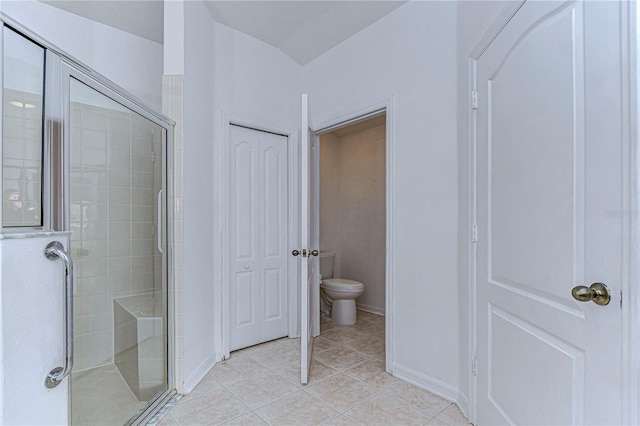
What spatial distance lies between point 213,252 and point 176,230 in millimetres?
523

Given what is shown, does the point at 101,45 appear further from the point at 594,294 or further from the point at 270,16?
the point at 594,294

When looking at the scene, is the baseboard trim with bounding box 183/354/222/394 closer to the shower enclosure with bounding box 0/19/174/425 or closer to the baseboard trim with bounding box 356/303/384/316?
the shower enclosure with bounding box 0/19/174/425

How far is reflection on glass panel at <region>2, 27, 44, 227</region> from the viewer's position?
105cm

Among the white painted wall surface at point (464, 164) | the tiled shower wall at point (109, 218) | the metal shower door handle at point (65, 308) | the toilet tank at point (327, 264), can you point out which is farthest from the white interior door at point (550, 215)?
the toilet tank at point (327, 264)

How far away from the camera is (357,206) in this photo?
4246 millimetres

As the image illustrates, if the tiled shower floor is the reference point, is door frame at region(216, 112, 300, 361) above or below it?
above

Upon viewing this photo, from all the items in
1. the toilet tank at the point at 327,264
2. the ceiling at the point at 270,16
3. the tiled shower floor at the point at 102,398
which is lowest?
the tiled shower floor at the point at 102,398

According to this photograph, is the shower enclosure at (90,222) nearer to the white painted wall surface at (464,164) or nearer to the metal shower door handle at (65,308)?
the metal shower door handle at (65,308)

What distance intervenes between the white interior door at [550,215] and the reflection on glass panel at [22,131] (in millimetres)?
1848

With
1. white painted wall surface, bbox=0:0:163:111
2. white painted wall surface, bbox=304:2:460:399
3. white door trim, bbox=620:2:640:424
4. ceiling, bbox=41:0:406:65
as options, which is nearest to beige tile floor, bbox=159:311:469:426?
white painted wall surface, bbox=304:2:460:399

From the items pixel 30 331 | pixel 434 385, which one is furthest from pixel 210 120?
pixel 434 385

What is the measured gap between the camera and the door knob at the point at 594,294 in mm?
939

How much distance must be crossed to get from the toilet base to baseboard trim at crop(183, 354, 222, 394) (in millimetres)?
1406

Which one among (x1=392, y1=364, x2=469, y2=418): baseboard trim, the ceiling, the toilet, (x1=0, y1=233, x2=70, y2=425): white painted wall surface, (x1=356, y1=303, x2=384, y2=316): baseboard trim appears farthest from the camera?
(x1=356, y1=303, x2=384, y2=316): baseboard trim
